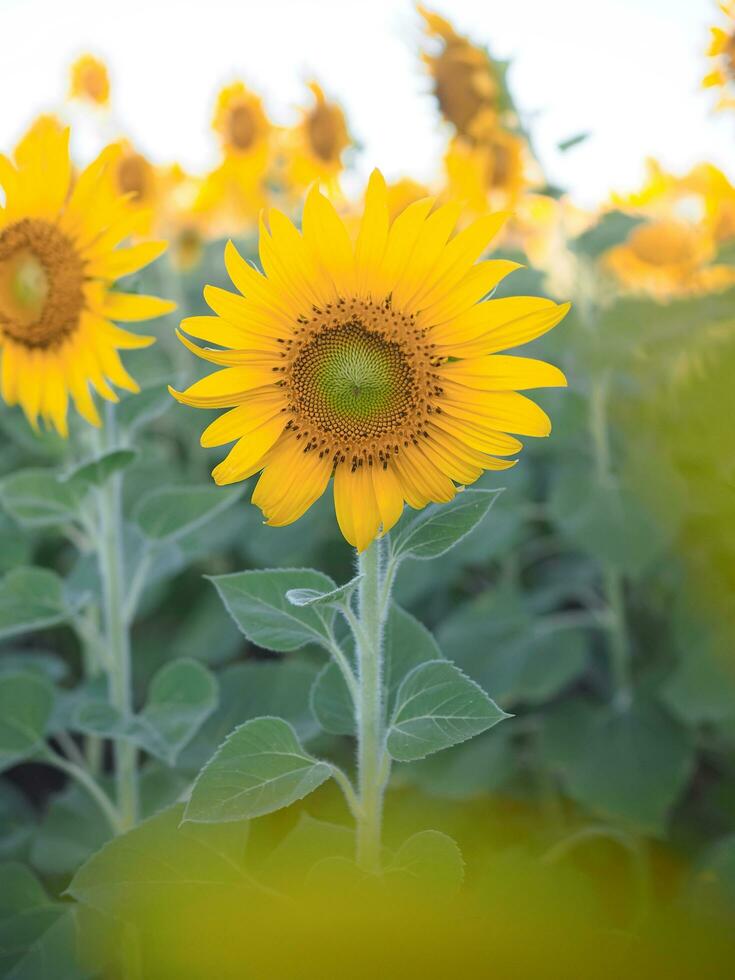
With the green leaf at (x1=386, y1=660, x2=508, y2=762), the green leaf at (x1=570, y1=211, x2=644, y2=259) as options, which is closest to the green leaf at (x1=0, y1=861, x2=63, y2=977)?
the green leaf at (x1=386, y1=660, x2=508, y2=762)

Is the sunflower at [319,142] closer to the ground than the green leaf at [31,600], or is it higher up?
higher up

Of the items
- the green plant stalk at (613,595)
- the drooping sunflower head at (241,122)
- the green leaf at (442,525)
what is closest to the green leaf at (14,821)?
the green leaf at (442,525)

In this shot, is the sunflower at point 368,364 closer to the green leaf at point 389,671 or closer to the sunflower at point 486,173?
the green leaf at point 389,671

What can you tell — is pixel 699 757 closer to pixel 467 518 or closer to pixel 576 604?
pixel 576 604

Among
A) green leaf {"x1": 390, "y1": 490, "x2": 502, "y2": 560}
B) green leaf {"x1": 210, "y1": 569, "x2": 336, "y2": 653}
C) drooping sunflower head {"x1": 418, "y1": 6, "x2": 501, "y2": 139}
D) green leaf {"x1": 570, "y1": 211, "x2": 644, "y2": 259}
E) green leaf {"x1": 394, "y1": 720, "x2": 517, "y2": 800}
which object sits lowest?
green leaf {"x1": 394, "y1": 720, "x2": 517, "y2": 800}

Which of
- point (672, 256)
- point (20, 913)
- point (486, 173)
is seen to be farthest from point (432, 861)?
point (672, 256)

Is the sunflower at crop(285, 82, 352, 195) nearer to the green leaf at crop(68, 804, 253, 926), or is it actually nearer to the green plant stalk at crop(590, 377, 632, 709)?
the green plant stalk at crop(590, 377, 632, 709)

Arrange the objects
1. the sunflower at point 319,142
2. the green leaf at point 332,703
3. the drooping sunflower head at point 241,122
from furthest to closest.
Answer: the drooping sunflower head at point 241,122, the sunflower at point 319,142, the green leaf at point 332,703
